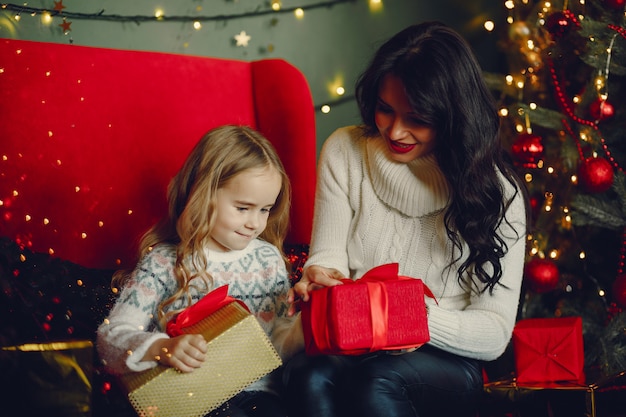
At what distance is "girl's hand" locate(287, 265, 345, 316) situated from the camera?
1294mm

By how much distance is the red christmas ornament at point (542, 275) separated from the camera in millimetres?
2051

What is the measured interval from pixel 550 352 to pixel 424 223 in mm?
401

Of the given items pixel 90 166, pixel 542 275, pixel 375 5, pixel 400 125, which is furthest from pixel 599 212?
pixel 90 166

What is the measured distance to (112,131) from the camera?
1652 mm

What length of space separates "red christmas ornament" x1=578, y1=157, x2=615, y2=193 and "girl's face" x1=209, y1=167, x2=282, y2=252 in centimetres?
93

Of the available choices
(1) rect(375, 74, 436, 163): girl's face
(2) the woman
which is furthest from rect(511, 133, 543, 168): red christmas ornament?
(1) rect(375, 74, 436, 163): girl's face

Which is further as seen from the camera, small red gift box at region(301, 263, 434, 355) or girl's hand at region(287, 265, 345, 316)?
girl's hand at region(287, 265, 345, 316)

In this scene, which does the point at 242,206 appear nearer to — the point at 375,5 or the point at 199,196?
the point at 199,196

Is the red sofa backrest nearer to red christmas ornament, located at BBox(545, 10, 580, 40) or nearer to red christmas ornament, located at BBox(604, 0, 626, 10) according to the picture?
red christmas ornament, located at BBox(545, 10, 580, 40)

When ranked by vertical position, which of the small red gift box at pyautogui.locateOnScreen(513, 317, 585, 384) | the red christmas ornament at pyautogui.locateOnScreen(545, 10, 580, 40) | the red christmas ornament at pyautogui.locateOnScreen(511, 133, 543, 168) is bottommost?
the small red gift box at pyautogui.locateOnScreen(513, 317, 585, 384)

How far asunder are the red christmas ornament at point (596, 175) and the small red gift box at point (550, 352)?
0.46 meters

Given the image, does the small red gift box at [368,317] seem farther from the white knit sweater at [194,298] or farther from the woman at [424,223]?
the white knit sweater at [194,298]

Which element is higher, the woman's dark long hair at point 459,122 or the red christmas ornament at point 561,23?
the red christmas ornament at point 561,23

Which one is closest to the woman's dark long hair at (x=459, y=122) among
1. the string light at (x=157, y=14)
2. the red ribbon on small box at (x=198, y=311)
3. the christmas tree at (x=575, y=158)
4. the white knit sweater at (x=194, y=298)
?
the white knit sweater at (x=194, y=298)
